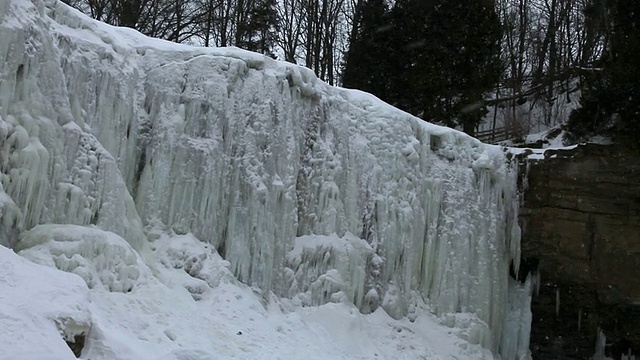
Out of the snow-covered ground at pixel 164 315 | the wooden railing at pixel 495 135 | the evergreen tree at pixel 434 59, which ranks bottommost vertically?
the snow-covered ground at pixel 164 315

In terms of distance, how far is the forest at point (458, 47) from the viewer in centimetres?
1583

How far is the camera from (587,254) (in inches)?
553

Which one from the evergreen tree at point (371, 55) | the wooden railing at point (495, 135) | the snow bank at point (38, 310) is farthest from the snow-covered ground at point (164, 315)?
the wooden railing at point (495, 135)

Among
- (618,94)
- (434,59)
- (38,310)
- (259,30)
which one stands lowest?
(38,310)

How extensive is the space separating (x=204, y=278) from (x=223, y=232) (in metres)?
0.95

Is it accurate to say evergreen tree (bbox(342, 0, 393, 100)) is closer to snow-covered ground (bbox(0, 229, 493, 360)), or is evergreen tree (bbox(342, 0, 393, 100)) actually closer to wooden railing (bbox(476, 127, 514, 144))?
wooden railing (bbox(476, 127, 514, 144))

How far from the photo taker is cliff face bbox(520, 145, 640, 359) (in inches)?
550

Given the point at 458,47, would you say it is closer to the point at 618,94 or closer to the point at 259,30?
the point at 618,94

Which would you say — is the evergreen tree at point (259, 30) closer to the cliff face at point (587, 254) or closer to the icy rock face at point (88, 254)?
the cliff face at point (587, 254)

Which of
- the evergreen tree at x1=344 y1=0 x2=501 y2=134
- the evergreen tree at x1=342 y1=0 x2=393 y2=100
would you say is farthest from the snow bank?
the evergreen tree at x1=342 y1=0 x2=393 y2=100

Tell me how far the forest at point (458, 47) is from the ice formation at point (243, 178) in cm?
343

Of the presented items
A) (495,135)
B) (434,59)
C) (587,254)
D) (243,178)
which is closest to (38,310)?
(243,178)

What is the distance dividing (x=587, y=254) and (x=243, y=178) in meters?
6.75

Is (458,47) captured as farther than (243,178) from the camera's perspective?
Yes
